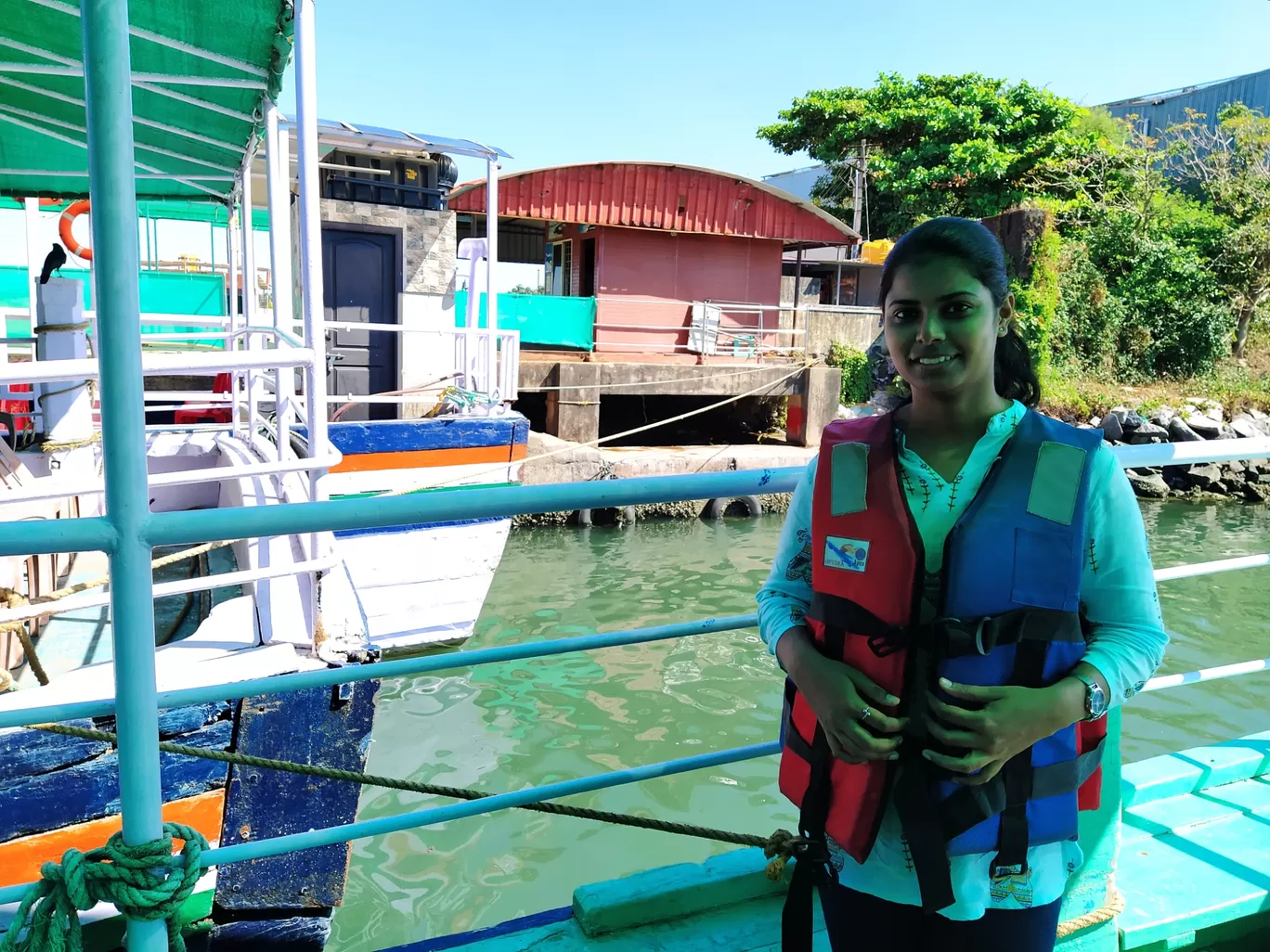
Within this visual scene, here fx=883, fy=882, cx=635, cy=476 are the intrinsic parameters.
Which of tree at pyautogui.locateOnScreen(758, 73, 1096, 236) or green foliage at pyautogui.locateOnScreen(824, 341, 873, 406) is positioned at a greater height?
tree at pyautogui.locateOnScreen(758, 73, 1096, 236)

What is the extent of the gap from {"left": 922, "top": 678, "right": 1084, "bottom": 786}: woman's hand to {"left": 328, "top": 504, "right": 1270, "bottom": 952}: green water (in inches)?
158

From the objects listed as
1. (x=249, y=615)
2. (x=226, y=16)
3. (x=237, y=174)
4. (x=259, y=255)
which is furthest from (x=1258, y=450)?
(x=259, y=255)

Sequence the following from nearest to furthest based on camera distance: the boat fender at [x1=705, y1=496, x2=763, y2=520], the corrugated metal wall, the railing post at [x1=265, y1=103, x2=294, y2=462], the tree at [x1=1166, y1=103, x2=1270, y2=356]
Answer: the railing post at [x1=265, y1=103, x2=294, y2=462] < the boat fender at [x1=705, y1=496, x2=763, y2=520] < the tree at [x1=1166, y1=103, x2=1270, y2=356] < the corrugated metal wall

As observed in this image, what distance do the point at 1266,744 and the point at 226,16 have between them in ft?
13.2

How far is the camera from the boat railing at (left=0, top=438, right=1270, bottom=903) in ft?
3.50

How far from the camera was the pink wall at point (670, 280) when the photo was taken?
58.3 ft

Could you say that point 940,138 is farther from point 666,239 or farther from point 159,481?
point 159,481

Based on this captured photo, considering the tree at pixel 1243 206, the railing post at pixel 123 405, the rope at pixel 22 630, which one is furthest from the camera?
the tree at pixel 1243 206

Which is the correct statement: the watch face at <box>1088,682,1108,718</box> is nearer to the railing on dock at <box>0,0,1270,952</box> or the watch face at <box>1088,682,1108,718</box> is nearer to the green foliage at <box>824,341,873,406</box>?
the railing on dock at <box>0,0,1270,952</box>

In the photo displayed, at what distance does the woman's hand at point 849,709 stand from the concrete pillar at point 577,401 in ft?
41.2

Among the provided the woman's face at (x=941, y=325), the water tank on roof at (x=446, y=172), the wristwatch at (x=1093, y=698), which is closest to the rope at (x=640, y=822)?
the wristwatch at (x=1093, y=698)

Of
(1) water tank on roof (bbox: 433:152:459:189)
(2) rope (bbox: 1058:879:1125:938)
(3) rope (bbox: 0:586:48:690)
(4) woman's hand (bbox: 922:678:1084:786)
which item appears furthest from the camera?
(1) water tank on roof (bbox: 433:152:459:189)

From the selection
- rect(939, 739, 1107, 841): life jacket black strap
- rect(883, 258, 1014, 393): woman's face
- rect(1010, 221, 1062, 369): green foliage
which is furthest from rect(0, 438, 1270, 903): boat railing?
rect(1010, 221, 1062, 369): green foliage

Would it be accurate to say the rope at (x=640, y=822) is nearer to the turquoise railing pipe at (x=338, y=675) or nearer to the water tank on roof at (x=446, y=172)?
the turquoise railing pipe at (x=338, y=675)
